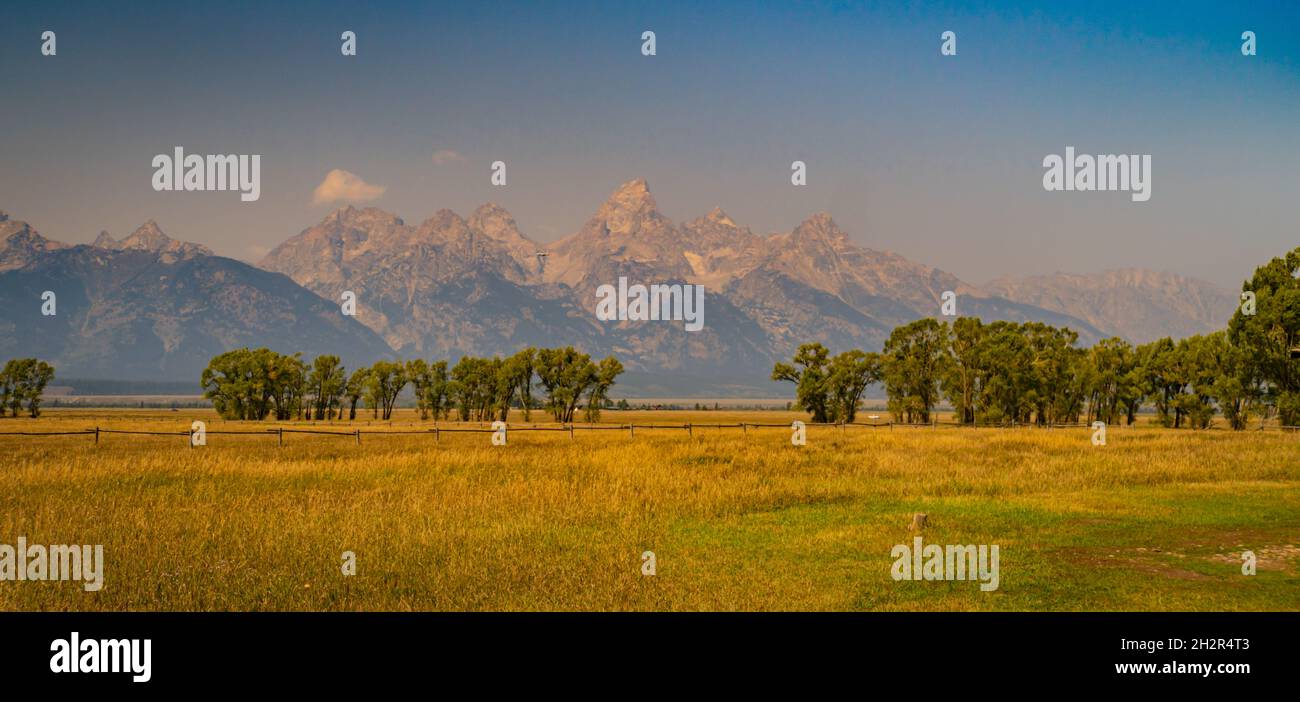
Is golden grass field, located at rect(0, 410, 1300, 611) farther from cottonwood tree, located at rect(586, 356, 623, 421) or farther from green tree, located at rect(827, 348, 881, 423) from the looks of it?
cottonwood tree, located at rect(586, 356, 623, 421)

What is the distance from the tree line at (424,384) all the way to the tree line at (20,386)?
25685mm

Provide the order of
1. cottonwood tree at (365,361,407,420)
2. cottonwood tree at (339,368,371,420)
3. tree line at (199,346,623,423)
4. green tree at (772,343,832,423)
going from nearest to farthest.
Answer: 1. green tree at (772,343,832,423)
2. tree line at (199,346,623,423)
3. cottonwood tree at (339,368,371,420)
4. cottonwood tree at (365,361,407,420)

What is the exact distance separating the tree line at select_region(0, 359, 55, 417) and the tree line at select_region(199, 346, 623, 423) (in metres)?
25.7

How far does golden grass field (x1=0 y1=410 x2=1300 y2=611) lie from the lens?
593 inches

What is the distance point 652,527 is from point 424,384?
419ft

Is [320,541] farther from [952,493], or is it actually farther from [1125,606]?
[952,493]

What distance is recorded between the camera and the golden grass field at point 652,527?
1505 cm

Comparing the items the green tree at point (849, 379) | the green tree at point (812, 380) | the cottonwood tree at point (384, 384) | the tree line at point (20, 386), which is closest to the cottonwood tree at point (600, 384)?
the green tree at point (812, 380)

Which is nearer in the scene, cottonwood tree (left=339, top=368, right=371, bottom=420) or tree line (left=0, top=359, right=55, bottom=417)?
tree line (left=0, top=359, right=55, bottom=417)

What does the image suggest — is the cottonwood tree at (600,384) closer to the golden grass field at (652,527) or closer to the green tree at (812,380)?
the green tree at (812,380)

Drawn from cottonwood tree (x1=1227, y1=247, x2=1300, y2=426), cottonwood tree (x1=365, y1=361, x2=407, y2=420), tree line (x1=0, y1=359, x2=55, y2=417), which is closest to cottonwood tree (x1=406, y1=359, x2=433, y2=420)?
cottonwood tree (x1=365, y1=361, x2=407, y2=420)
